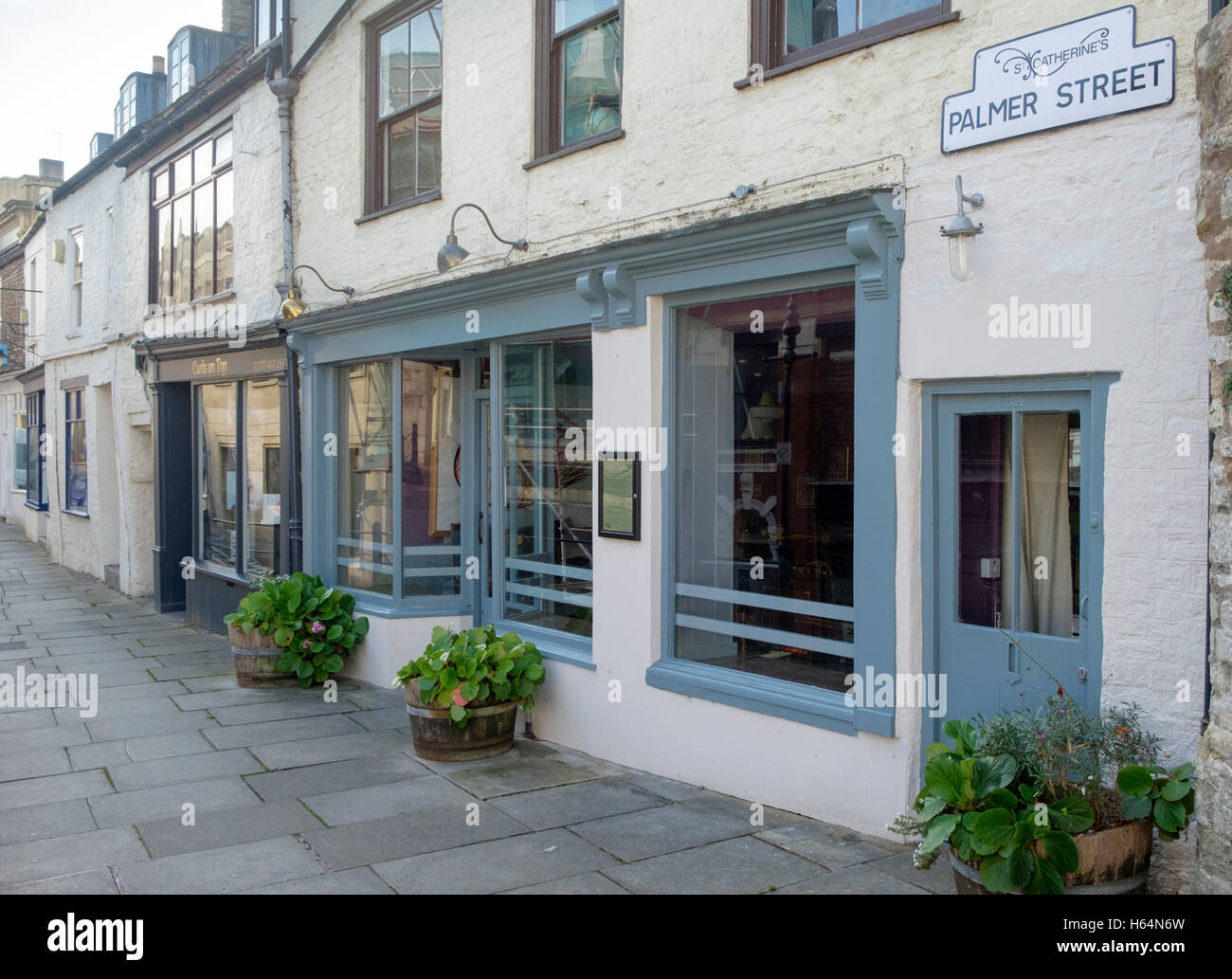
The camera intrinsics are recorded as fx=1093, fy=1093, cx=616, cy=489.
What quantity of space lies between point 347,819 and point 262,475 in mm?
6852

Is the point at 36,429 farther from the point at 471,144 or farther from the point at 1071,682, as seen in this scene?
the point at 1071,682

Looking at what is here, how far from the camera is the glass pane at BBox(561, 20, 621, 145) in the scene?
730 centimetres

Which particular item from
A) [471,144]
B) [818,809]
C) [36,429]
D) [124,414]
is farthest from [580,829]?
[36,429]

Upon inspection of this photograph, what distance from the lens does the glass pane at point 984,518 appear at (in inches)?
204

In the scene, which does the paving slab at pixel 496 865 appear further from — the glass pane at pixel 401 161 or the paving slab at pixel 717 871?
the glass pane at pixel 401 161

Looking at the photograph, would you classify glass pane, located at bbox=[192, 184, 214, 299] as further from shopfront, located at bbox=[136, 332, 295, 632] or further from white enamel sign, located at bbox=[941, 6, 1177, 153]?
white enamel sign, located at bbox=[941, 6, 1177, 153]

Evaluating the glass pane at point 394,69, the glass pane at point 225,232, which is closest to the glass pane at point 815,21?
the glass pane at point 394,69

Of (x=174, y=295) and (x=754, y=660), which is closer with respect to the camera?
(x=754, y=660)

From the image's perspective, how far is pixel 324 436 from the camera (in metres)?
10.5

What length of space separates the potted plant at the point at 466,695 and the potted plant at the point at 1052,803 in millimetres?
3276

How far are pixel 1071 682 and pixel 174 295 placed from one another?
40.6 feet

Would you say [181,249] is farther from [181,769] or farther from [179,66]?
[181,769]

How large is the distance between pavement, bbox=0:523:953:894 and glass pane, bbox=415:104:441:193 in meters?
4.34

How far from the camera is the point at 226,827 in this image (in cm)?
589
